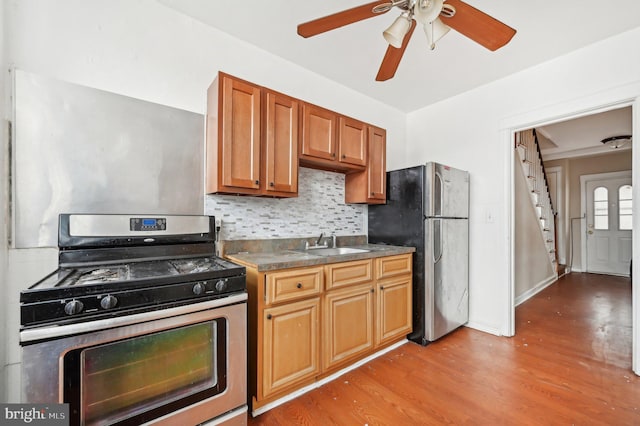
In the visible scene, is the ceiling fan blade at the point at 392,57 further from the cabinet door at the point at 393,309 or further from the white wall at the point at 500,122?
the white wall at the point at 500,122

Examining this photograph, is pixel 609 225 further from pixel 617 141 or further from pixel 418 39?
pixel 418 39

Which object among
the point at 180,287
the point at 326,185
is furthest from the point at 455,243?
the point at 180,287

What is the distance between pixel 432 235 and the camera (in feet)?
8.27

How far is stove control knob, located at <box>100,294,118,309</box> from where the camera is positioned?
3.62ft

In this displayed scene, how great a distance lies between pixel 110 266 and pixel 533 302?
4738 mm

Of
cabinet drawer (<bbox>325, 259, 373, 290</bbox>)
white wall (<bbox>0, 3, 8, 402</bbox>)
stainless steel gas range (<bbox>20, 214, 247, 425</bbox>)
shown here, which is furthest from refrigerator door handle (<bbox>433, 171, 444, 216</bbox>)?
white wall (<bbox>0, 3, 8, 402</bbox>)

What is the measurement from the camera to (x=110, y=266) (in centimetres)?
152

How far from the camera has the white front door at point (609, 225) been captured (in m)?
5.23

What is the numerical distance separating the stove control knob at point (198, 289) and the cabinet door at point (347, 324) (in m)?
0.86

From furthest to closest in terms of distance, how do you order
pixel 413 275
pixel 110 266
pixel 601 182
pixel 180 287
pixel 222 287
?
pixel 601 182 → pixel 413 275 → pixel 110 266 → pixel 222 287 → pixel 180 287

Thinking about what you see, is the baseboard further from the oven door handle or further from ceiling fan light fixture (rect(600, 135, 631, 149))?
the oven door handle

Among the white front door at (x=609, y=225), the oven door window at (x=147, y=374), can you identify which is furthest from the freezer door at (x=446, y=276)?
the white front door at (x=609, y=225)

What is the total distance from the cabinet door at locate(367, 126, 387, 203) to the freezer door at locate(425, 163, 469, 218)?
1.37ft

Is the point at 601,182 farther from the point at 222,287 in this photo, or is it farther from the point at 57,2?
the point at 57,2
